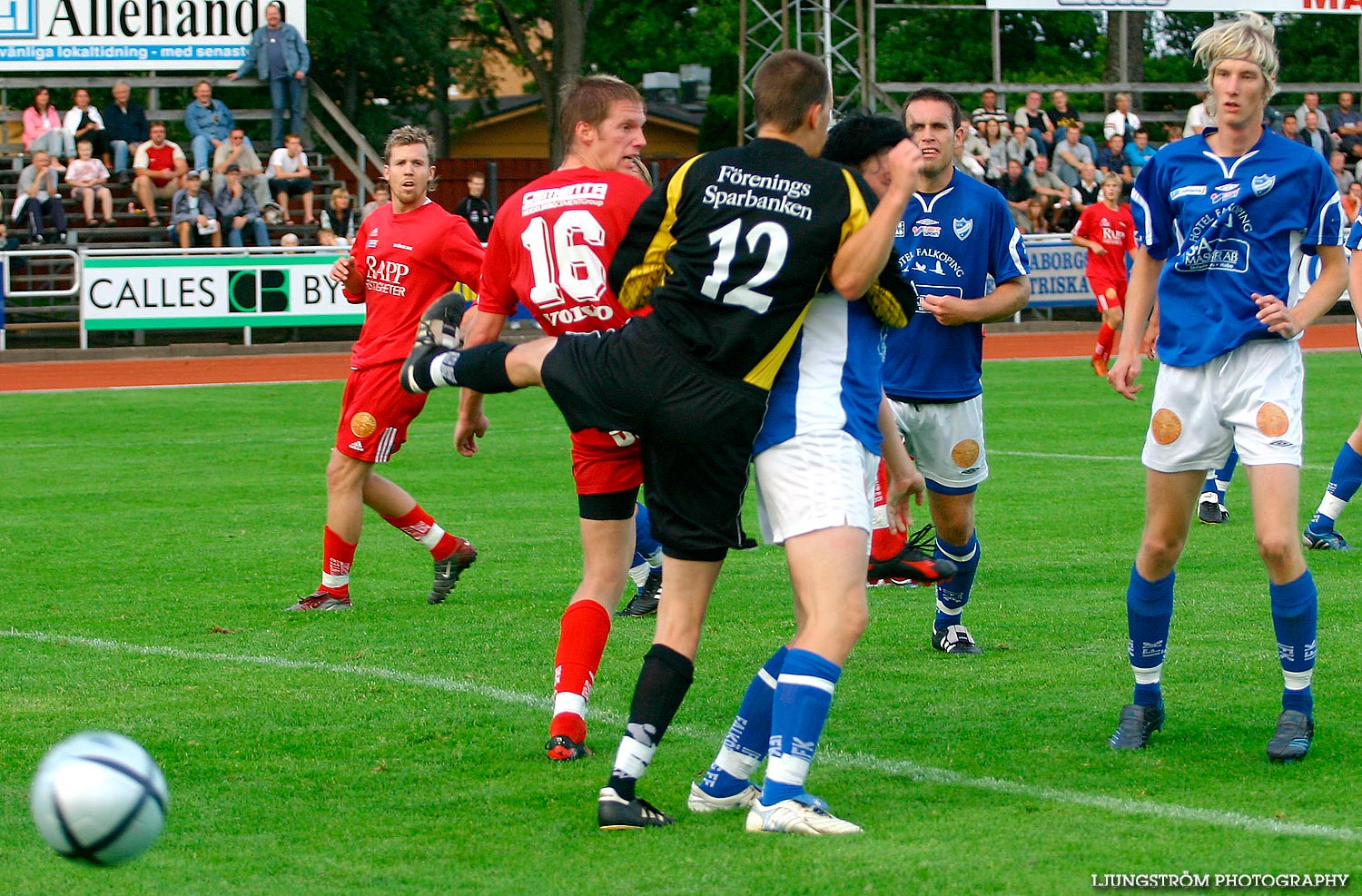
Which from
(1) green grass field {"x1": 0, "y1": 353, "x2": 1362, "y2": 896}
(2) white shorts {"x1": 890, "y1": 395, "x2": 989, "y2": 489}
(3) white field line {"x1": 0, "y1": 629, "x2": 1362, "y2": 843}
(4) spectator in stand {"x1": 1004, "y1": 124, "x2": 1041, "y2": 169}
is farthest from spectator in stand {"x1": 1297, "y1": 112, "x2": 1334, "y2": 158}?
(3) white field line {"x1": 0, "y1": 629, "x2": 1362, "y2": 843}

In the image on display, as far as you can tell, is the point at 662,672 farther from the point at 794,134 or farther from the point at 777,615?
the point at 777,615

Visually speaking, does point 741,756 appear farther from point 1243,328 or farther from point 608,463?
point 1243,328

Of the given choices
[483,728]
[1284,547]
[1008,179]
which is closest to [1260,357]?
[1284,547]

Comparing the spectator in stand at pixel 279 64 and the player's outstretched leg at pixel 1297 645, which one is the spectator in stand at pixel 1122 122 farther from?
the player's outstretched leg at pixel 1297 645

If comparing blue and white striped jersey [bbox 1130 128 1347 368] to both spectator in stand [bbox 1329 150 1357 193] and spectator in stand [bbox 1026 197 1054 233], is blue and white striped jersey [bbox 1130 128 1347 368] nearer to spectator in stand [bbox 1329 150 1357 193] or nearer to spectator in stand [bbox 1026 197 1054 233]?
spectator in stand [bbox 1026 197 1054 233]

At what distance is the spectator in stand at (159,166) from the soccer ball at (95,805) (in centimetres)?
2370

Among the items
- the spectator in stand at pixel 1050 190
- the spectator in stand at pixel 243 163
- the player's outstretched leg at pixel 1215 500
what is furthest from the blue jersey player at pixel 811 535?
the spectator in stand at pixel 1050 190

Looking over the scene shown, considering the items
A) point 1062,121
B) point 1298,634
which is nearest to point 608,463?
point 1298,634

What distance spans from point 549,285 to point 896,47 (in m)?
40.9

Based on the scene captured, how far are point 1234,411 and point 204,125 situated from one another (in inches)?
956

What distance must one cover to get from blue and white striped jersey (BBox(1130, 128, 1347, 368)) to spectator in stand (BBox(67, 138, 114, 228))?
75.4ft

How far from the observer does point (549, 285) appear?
5539mm

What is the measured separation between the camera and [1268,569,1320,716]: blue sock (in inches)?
210

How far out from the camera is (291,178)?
2716 centimetres
